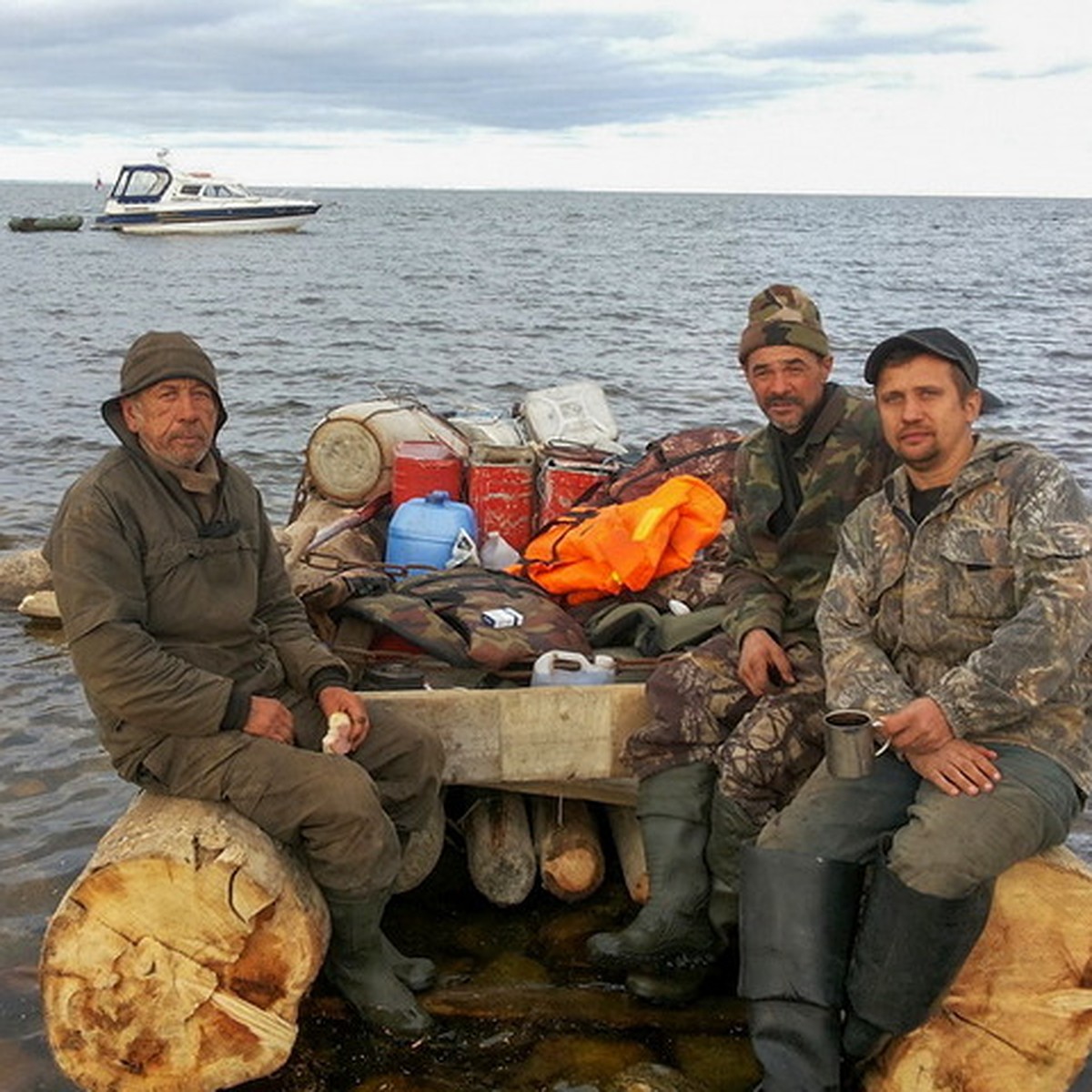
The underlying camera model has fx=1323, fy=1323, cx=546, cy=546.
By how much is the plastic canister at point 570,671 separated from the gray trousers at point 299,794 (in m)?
1.28

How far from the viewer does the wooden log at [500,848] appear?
17.0ft

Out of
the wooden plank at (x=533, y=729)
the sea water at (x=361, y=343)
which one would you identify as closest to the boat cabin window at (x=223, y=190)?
the sea water at (x=361, y=343)

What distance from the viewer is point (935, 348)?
3973 mm

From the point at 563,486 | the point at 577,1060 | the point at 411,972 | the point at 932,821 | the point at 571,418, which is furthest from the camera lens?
the point at 571,418

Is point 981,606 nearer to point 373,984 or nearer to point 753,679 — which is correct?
point 753,679

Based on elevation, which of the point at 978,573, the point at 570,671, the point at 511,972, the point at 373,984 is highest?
the point at 978,573

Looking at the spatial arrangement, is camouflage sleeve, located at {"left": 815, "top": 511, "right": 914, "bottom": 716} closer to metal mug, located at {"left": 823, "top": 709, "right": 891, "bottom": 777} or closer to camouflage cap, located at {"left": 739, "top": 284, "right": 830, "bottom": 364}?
metal mug, located at {"left": 823, "top": 709, "right": 891, "bottom": 777}

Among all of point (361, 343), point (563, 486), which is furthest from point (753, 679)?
point (361, 343)

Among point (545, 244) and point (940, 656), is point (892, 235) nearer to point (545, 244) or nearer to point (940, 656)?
point (545, 244)

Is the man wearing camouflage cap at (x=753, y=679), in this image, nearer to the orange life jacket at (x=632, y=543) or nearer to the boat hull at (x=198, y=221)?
the orange life jacket at (x=632, y=543)

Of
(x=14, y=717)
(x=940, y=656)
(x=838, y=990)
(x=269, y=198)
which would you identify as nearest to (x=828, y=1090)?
(x=838, y=990)

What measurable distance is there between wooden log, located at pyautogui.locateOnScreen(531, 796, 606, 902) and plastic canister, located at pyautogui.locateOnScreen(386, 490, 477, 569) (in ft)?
6.47

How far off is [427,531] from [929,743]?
3867mm

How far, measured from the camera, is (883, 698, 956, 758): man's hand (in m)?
3.74
